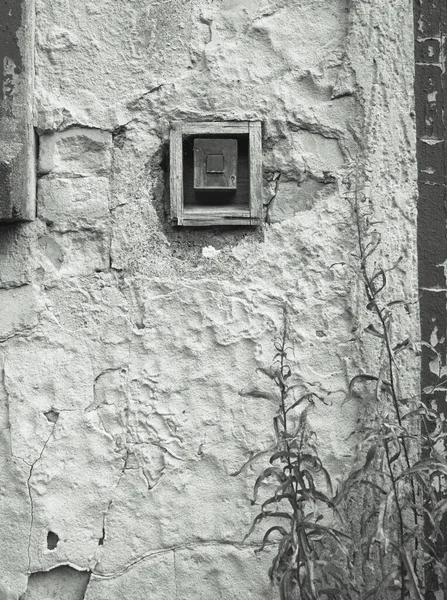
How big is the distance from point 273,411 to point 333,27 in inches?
43.1

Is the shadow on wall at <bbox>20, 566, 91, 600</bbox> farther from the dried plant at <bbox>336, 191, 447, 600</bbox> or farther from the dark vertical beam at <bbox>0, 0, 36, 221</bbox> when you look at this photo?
the dark vertical beam at <bbox>0, 0, 36, 221</bbox>

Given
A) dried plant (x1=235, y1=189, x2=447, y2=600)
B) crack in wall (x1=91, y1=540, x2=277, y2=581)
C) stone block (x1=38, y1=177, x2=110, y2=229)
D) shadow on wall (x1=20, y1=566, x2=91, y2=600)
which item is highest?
stone block (x1=38, y1=177, x2=110, y2=229)

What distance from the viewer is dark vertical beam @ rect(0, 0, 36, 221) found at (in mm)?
2150

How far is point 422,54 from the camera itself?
2271 mm

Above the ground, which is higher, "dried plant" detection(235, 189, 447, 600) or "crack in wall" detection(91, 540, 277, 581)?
"dried plant" detection(235, 189, 447, 600)

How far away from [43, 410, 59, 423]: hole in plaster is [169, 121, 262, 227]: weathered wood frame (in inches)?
24.2

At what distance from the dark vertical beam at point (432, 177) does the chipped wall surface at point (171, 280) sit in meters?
0.04

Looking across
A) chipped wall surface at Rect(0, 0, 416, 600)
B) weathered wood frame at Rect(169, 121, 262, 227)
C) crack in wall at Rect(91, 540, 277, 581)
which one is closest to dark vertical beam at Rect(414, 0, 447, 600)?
chipped wall surface at Rect(0, 0, 416, 600)

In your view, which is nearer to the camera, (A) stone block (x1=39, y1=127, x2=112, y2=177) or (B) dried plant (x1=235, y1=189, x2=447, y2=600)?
(B) dried plant (x1=235, y1=189, x2=447, y2=600)

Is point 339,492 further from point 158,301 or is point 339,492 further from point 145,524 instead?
point 158,301

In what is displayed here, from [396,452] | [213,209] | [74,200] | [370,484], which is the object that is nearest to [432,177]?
[213,209]

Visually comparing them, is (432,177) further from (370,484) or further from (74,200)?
(74,200)

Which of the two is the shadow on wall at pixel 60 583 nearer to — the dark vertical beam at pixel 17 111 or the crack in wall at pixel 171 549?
the crack in wall at pixel 171 549

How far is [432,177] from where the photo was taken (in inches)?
88.4
